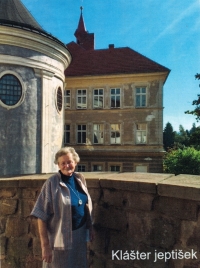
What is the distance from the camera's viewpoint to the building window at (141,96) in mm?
21562

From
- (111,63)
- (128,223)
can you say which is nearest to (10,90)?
(128,223)

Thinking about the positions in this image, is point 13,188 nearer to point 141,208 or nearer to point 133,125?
point 141,208

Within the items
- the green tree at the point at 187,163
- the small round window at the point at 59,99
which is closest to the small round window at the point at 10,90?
the small round window at the point at 59,99

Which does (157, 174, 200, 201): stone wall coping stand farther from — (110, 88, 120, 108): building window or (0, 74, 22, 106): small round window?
(110, 88, 120, 108): building window

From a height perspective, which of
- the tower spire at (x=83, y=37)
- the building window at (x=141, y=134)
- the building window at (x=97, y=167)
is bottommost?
the building window at (x=97, y=167)

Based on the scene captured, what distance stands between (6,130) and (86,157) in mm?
10722

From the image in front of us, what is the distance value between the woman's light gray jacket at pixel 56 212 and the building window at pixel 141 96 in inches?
785

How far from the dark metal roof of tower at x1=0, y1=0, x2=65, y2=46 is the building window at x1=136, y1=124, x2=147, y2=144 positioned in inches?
402

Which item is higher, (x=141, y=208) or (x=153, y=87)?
(x=153, y=87)

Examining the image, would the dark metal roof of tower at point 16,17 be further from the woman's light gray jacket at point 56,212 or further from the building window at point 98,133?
the woman's light gray jacket at point 56,212

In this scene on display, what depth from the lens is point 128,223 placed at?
272 cm

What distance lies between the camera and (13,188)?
3.26m

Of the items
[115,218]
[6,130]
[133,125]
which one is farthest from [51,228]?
[133,125]

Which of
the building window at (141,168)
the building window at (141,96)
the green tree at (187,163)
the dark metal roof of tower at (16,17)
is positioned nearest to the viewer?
the dark metal roof of tower at (16,17)
